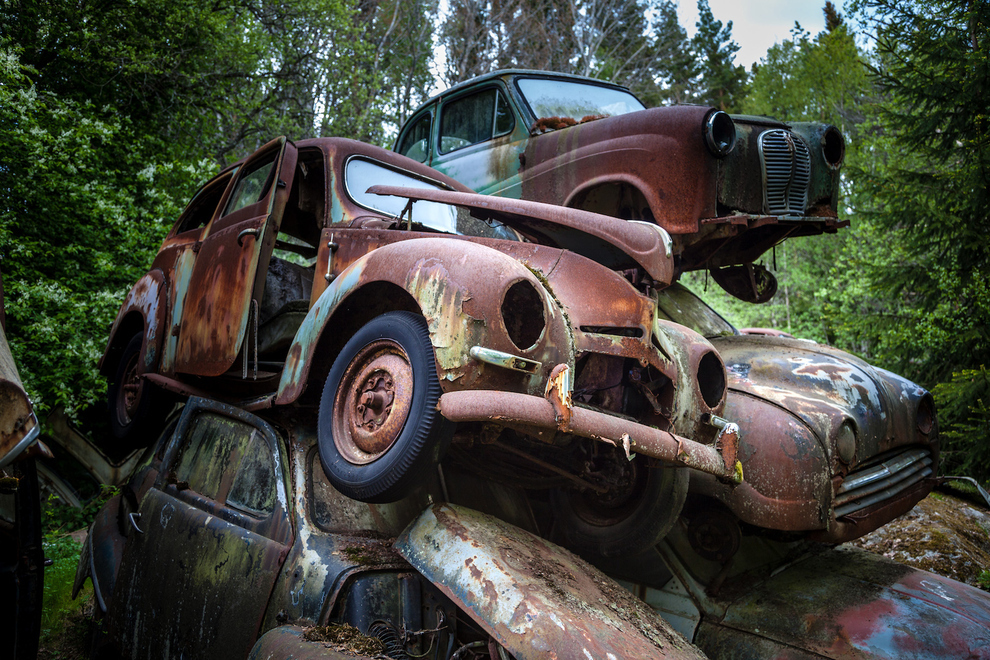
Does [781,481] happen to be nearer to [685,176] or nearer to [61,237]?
[685,176]

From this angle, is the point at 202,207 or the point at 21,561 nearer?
the point at 21,561

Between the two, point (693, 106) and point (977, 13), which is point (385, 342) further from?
point (977, 13)

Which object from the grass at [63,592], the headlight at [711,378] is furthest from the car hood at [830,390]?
the grass at [63,592]

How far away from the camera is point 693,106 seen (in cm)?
499

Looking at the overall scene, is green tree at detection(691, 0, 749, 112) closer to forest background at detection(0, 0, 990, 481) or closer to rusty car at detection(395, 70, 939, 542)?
forest background at detection(0, 0, 990, 481)

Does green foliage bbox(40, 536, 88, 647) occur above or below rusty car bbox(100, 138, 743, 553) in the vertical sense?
below

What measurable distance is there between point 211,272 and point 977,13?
7.98 metres

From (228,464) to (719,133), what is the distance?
12.8 ft

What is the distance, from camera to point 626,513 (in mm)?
3336

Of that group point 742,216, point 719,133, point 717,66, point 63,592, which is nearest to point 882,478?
point 742,216

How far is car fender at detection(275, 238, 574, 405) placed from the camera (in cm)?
239

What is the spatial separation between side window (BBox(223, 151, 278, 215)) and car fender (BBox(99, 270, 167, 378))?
0.90 metres

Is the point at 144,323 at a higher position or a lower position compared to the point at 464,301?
lower

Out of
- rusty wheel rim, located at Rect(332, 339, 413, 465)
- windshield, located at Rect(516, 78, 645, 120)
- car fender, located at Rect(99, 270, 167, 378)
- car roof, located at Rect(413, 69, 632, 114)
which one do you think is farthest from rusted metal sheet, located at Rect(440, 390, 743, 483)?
car roof, located at Rect(413, 69, 632, 114)
